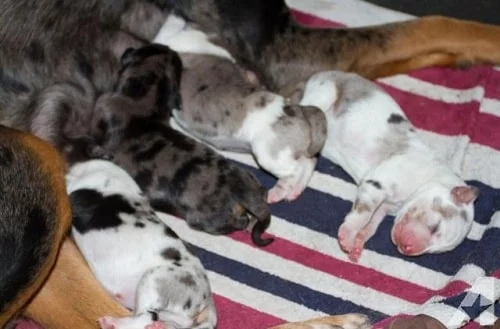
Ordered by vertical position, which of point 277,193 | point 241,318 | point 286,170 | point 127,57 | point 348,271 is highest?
point 127,57

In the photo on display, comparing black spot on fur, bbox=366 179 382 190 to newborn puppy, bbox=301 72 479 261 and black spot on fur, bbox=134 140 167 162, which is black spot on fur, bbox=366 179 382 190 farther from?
black spot on fur, bbox=134 140 167 162

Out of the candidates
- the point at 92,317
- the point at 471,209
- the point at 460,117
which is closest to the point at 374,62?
the point at 460,117

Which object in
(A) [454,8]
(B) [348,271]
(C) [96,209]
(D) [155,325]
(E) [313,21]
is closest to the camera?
(D) [155,325]

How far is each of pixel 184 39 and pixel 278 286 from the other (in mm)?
861

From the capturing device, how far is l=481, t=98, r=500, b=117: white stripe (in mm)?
4184

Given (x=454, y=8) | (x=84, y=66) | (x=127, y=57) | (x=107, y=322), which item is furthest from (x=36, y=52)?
(x=454, y=8)

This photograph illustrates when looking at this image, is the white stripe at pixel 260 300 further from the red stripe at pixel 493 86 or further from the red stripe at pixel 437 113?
the red stripe at pixel 493 86

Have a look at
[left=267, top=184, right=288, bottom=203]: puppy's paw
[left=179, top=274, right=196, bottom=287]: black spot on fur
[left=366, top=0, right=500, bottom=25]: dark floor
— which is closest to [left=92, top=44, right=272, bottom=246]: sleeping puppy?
[left=267, top=184, right=288, bottom=203]: puppy's paw

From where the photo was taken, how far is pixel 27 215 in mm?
3324

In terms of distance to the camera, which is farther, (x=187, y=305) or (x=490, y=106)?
(x=490, y=106)

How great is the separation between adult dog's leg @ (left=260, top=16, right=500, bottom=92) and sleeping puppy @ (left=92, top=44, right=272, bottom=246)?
45 centimetres

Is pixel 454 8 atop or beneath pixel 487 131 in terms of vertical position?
atop

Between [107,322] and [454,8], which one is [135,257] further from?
[454,8]

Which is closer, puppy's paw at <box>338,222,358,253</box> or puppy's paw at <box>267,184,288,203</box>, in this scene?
puppy's paw at <box>338,222,358,253</box>
